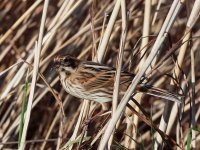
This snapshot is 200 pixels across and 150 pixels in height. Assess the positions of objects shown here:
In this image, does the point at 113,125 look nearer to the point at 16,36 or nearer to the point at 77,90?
the point at 77,90

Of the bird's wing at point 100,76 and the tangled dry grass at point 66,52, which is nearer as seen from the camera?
the bird's wing at point 100,76

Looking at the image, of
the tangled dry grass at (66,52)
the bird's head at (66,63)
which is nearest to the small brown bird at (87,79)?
the bird's head at (66,63)

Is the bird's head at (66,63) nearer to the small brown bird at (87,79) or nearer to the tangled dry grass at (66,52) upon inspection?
the small brown bird at (87,79)

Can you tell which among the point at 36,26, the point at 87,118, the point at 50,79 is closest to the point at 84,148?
the point at 87,118

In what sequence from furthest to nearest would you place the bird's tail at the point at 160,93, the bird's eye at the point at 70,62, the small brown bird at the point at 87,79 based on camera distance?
the bird's eye at the point at 70,62, the small brown bird at the point at 87,79, the bird's tail at the point at 160,93

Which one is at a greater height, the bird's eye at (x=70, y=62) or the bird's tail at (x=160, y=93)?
the bird's eye at (x=70, y=62)

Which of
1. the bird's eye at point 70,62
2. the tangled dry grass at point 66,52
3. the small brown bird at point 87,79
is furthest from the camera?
the tangled dry grass at point 66,52

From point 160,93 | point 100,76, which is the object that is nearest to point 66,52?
point 100,76

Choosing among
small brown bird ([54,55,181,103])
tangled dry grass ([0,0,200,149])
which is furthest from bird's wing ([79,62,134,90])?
tangled dry grass ([0,0,200,149])
